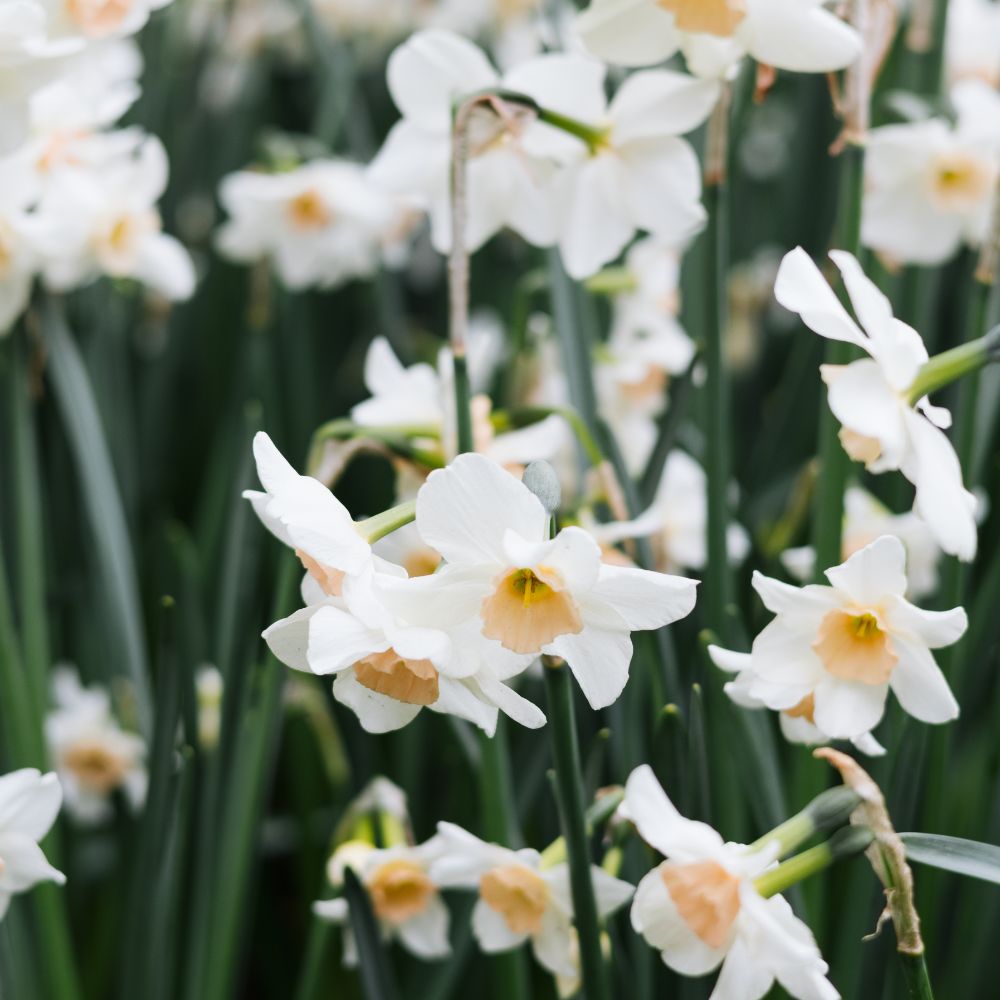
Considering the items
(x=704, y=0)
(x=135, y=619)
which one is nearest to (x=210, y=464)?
(x=135, y=619)

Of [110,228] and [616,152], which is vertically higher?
[616,152]

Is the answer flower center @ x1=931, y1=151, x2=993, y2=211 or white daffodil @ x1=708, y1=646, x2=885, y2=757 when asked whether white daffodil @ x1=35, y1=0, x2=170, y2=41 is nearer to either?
white daffodil @ x1=708, y1=646, x2=885, y2=757

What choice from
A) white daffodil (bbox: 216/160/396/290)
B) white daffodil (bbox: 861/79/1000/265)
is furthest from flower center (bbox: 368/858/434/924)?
white daffodil (bbox: 216/160/396/290)

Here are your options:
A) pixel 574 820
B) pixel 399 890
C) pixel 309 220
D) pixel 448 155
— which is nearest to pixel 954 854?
pixel 574 820

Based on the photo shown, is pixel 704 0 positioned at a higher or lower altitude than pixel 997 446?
higher

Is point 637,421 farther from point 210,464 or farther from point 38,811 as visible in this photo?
point 38,811

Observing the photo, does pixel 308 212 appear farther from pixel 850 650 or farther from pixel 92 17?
pixel 850 650

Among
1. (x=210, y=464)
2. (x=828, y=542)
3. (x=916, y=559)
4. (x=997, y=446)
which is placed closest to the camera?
(x=828, y=542)
